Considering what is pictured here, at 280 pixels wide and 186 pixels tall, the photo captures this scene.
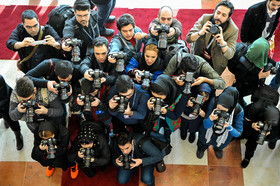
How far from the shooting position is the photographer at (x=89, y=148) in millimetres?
2915

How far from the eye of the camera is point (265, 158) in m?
3.62

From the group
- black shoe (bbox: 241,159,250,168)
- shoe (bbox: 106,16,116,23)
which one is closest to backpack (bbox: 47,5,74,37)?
shoe (bbox: 106,16,116,23)

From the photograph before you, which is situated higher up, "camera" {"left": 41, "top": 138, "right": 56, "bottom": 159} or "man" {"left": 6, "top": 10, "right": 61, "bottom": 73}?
"man" {"left": 6, "top": 10, "right": 61, "bottom": 73}

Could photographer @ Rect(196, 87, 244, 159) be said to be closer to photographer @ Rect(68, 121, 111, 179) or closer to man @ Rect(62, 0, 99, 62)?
photographer @ Rect(68, 121, 111, 179)

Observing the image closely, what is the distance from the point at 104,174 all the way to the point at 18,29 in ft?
6.60

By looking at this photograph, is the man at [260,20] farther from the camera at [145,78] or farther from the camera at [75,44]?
the camera at [75,44]

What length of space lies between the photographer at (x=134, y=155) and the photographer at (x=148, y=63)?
635mm

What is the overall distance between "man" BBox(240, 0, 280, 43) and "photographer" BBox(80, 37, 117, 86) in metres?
1.79

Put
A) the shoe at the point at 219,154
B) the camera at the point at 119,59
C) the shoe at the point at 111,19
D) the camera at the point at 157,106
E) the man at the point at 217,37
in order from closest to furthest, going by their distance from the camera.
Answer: the camera at the point at 157,106 → the camera at the point at 119,59 → the man at the point at 217,37 → the shoe at the point at 219,154 → the shoe at the point at 111,19

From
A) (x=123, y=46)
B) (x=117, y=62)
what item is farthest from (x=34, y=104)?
(x=123, y=46)

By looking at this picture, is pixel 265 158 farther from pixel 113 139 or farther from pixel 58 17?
pixel 58 17

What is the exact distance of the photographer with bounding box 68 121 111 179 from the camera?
2.92 meters

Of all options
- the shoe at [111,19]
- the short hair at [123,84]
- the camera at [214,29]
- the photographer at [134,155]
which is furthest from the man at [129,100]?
the shoe at [111,19]

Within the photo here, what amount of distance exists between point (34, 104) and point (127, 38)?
1242 mm
